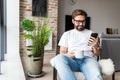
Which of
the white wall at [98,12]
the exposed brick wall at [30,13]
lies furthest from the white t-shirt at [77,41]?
the white wall at [98,12]

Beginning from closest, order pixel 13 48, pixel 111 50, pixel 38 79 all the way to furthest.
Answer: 1. pixel 38 79
2. pixel 111 50
3. pixel 13 48

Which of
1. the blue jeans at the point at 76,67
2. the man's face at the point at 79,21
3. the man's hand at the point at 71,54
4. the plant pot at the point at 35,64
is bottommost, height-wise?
the plant pot at the point at 35,64

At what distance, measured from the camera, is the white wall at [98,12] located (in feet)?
Result: 20.1

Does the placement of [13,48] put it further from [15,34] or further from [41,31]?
[41,31]

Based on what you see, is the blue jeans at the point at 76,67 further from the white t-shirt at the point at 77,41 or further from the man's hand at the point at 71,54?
the white t-shirt at the point at 77,41

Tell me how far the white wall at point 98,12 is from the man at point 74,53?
3.68m

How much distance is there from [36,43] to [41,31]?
0.69ft

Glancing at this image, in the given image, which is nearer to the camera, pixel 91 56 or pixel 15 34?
pixel 91 56

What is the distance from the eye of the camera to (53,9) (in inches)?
212

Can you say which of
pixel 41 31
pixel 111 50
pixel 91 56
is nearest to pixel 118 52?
pixel 111 50

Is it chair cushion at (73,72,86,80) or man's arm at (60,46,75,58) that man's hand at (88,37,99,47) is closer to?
man's arm at (60,46,75,58)

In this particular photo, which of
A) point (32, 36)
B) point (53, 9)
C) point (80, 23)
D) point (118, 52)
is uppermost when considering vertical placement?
point (53, 9)

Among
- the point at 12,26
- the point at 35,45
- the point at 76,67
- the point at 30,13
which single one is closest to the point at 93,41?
the point at 76,67

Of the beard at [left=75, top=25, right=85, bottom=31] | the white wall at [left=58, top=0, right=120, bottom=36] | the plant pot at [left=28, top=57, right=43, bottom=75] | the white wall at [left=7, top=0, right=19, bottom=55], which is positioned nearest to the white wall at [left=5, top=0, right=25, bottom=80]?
the white wall at [left=7, top=0, right=19, bottom=55]
